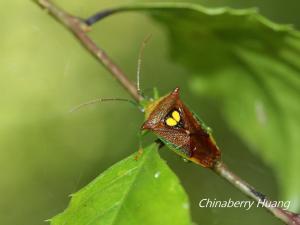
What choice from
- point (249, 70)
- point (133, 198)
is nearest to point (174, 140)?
point (133, 198)

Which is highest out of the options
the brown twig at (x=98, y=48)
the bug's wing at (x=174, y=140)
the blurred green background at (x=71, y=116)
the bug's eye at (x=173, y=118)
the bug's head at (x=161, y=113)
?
the brown twig at (x=98, y=48)

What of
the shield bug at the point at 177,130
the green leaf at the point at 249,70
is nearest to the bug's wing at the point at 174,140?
the shield bug at the point at 177,130

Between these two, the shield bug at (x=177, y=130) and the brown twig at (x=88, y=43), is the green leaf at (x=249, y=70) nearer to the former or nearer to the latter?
the brown twig at (x=88, y=43)

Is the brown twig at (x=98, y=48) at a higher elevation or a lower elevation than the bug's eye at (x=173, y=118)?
higher

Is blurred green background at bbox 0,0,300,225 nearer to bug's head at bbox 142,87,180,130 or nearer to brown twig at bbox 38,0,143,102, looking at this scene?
brown twig at bbox 38,0,143,102

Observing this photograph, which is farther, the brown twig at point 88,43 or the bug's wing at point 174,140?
the brown twig at point 88,43

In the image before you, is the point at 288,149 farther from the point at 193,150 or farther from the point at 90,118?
the point at 90,118

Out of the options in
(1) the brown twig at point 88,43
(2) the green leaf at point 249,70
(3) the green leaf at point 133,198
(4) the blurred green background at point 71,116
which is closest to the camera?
(3) the green leaf at point 133,198
